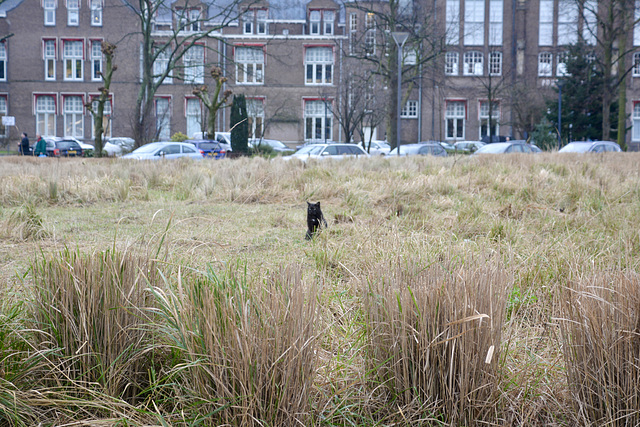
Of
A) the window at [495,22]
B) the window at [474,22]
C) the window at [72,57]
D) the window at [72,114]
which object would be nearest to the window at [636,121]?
the window at [495,22]

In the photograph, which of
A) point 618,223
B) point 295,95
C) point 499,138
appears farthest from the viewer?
point 295,95

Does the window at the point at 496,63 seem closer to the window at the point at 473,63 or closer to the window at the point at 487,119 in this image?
the window at the point at 473,63

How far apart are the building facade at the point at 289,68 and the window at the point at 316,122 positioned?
8 cm

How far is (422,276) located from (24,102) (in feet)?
168

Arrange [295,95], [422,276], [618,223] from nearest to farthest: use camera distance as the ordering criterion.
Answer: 1. [422,276]
2. [618,223]
3. [295,95]

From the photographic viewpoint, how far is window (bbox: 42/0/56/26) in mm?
47250

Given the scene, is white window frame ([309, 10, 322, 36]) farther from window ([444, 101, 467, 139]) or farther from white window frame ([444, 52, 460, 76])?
window ([444, 101, 467, 139])

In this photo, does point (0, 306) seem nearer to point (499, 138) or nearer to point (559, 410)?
point (559, 410)

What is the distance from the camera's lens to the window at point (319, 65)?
49.8 meters

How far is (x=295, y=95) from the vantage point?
49.3m

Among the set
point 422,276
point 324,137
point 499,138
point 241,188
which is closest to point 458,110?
point 499,138

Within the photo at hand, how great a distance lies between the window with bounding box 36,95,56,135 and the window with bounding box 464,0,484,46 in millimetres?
31727

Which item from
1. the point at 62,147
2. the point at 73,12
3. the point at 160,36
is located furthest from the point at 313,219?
the point at 73,12

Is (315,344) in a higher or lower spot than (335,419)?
higher
